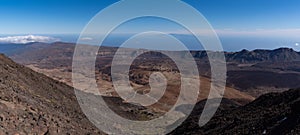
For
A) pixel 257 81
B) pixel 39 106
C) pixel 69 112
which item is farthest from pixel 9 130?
pixel 257 81

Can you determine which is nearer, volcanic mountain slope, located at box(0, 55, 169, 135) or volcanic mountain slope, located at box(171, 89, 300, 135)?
volcanic mountain slope, located at box(0, 55, 169, 135)

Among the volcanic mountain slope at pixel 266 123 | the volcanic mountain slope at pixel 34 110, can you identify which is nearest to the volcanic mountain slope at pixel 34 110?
the volcanic mountain slope at pixel 34 110

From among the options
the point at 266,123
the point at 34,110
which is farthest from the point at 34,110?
the point at 266,123

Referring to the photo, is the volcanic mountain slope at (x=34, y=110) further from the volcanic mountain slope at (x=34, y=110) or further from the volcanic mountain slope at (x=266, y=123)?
the volcanic mountain slope at (x=266, y=123)

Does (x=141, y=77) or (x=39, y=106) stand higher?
(x=39, y=106)

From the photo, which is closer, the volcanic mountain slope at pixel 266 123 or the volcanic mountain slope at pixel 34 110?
the volcanic mountain slope at pixel 34 110

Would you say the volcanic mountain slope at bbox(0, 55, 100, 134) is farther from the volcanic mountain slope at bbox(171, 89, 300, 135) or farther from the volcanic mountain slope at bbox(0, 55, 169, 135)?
the volcanic mountain slope at bbox(171, 89, 300, 135)

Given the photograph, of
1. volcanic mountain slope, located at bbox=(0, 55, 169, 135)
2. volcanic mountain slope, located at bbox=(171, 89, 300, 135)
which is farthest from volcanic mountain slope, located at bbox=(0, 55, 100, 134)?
volcanic mountain slope, located at bbox=(171, 89, 300, 135)

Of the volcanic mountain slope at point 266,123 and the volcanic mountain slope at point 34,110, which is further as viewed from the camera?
the volcanic mountain slope at point 266,123

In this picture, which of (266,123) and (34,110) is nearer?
(34,110)

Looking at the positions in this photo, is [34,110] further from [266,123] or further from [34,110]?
[266,123]

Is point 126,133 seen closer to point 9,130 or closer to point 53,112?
point 53,112
